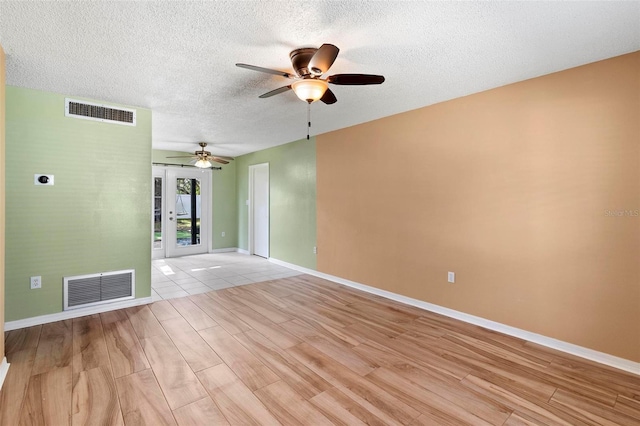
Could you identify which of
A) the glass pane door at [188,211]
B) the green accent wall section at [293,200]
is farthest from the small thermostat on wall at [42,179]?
the glass pane door at [188,211]

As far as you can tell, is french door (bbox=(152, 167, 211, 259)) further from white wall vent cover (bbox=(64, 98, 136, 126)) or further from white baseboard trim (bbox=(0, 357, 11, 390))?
white baseboard trim (bbox=(0, 357, 11, 390))

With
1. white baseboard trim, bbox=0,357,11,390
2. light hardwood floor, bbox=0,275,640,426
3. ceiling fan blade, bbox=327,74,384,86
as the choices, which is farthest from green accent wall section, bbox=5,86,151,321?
ceiling fan blade, bbox=327,74,384,86

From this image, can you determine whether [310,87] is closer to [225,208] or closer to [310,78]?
[310,78]

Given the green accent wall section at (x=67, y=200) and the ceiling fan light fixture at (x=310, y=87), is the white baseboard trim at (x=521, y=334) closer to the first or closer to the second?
the ceiling fan light fixture at (x=310, y=87)

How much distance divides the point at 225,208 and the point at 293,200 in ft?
8.74

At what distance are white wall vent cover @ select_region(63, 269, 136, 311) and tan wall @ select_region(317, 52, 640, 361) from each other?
10.4 feet

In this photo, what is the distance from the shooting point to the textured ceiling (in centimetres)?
182

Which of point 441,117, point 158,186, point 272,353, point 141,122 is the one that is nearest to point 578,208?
point 441,117

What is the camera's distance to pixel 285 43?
220 centimetres

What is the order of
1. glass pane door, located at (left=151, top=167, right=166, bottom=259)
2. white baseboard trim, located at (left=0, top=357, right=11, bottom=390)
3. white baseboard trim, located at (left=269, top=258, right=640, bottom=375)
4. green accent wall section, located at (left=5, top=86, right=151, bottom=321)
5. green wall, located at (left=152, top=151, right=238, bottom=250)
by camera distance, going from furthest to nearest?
1. green wall, located at (left=152, top=151, right=238, bottom=250)
2. glass pane door, located at (left=151, top=167, right=166, bottom=259)
3. green accent wall section, located at (left=5, top=86, right=151, bottom=321)
4. white baseboard trim, located at (left=269, top=258, right=640, bottom=375)
5. white baseboard trim, located at (left=0, top=357, right=11, bottom=390)

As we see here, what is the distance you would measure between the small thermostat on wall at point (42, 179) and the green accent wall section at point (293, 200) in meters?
3.49

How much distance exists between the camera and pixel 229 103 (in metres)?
3.52

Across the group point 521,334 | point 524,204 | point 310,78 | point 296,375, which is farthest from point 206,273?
point 524,204

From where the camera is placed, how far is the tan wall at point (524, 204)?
2375 mm
